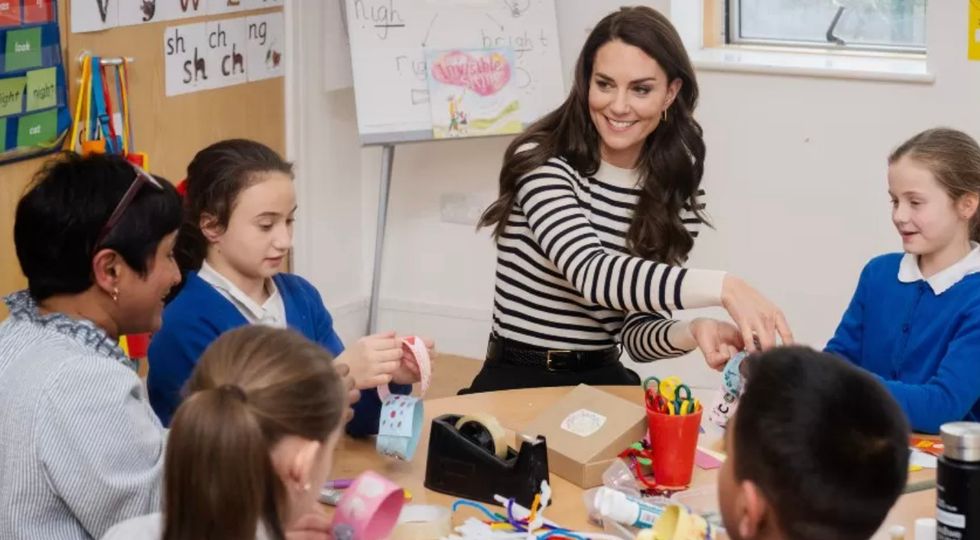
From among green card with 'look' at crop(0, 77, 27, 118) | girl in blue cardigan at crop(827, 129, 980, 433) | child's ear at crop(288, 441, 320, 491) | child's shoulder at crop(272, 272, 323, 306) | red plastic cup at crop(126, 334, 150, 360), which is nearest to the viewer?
child's ear at crop(288, 441, 320, 491)

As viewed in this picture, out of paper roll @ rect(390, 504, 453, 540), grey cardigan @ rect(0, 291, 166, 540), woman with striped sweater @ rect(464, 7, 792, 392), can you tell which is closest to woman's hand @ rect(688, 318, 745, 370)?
woman with striped sweater @ rect(464, 7, 792, 392)

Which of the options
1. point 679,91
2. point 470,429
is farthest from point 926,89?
point 470,429

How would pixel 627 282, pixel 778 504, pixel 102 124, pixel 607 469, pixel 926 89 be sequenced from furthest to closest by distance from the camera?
pixel 926 89, pixel 102 124, pixel 627 282, pixel 607 469, pixel 778 504

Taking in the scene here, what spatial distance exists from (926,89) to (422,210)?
1735mm

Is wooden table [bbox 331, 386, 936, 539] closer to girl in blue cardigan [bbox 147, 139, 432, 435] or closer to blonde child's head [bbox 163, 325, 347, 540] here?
girl in blue cardigan [bbox 147, 139, 432, 435]

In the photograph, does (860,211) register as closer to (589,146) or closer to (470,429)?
(589,146)

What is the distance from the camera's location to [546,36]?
4.37m

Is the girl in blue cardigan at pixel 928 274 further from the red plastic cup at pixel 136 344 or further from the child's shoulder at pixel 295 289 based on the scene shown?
the red plastic cup at pixel 136 344

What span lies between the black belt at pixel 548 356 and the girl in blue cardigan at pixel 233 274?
18.5 inches

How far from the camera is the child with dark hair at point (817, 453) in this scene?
1.37m

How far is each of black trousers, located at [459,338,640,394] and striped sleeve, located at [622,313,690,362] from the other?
0.11 m

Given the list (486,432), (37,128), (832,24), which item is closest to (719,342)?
(486,432)

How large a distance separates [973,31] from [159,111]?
2197mm

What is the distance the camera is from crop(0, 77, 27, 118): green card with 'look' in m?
3.35
